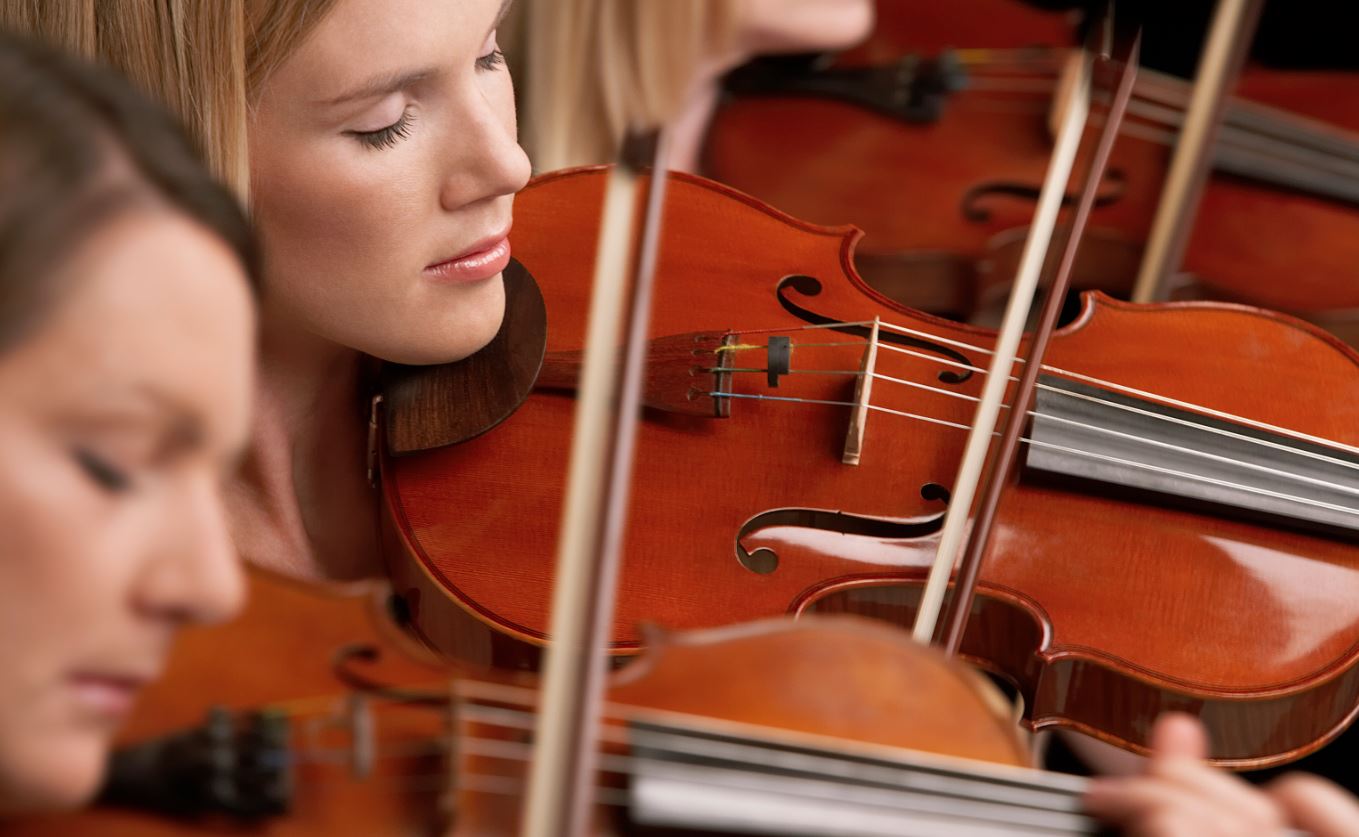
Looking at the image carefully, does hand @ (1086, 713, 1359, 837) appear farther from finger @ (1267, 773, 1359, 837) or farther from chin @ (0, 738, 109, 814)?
chin @ (0, 738, 109, 814)

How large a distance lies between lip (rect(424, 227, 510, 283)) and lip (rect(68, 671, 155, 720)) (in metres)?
0.44

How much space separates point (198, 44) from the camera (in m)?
0.81

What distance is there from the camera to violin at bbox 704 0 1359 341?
146cm

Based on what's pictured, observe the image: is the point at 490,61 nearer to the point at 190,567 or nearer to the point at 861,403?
the point at 861,403

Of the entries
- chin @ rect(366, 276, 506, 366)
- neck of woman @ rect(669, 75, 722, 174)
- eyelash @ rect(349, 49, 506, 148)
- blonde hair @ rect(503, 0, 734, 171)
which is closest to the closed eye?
eyelash @ rect(349, 49, 506, 148)

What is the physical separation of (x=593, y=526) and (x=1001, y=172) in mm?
1060

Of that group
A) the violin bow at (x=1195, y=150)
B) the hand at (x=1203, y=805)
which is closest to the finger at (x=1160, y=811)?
the hand at (x=1203, y=805)

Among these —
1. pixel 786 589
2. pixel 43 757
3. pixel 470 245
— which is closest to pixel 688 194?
pixel 470 245

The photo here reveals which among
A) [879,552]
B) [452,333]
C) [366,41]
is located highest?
[366,41]

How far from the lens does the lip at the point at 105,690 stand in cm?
44

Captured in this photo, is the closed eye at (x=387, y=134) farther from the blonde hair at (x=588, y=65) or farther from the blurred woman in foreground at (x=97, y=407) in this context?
the blonde hair at (x=588, y=65)

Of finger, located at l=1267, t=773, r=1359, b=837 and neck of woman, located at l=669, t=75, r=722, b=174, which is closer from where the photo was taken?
finger, located at l=1267, t=773, r=1359, b=837

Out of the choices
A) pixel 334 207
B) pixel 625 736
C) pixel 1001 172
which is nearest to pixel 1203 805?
pixel 625 736

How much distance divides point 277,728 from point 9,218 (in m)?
0.21
